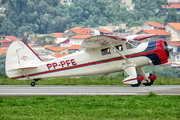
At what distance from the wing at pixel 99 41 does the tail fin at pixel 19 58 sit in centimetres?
294

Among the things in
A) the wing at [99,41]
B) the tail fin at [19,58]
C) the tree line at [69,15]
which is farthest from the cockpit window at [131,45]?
the tree line at [69,15]

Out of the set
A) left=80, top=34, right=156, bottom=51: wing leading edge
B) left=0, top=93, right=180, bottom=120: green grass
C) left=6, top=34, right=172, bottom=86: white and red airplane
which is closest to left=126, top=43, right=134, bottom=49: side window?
left=6, top=34, right=172, bottom=86: white and red airplane

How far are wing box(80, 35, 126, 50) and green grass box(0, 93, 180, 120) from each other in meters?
3.78

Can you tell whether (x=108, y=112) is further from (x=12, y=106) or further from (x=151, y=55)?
(x=151, y=55)

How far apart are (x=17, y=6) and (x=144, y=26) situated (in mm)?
62846

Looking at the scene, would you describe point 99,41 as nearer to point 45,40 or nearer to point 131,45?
point 131,45

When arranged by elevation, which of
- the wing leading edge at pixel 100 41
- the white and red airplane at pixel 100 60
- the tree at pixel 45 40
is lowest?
the tree at pixel 45 40

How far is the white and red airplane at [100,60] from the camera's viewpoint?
1658 centimetres

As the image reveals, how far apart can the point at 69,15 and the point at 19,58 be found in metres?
173

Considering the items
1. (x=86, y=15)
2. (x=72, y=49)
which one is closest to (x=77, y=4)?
(x=86, y=15)

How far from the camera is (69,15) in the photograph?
190 meters

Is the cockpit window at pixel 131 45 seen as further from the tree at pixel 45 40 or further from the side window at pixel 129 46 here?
the tree at pixel 45 40

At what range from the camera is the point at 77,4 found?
199 meters

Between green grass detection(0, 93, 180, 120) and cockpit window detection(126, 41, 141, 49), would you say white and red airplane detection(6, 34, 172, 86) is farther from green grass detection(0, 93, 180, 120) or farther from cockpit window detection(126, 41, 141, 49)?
green grass detection(0, 93, 180, 120)
